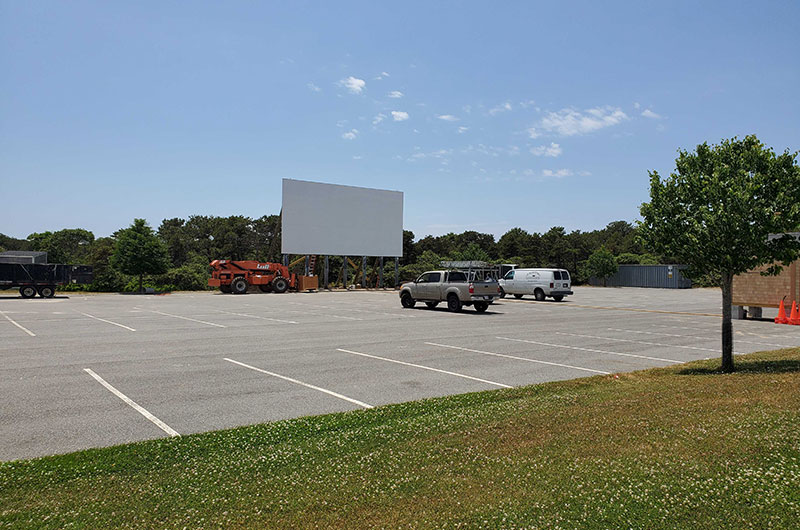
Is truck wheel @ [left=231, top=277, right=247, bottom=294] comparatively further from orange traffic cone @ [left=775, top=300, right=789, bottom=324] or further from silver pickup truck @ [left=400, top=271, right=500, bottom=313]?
orange traffic cone @ [left=775, top=300, right=789, bottom=324]

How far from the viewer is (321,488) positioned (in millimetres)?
4367

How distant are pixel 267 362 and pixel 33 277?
34.9m

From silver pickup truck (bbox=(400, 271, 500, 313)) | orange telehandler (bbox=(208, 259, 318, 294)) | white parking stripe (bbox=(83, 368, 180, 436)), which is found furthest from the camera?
orange telehandler (bbox=(208, 259, 318, 294))

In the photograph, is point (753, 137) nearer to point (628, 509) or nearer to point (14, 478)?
point (628, 509)

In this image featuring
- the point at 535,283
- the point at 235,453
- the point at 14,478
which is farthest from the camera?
the point at 535,283

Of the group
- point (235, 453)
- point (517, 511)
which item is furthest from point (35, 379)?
point (517, 511)

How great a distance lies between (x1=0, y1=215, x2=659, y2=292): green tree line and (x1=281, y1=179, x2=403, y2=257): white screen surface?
4.63m

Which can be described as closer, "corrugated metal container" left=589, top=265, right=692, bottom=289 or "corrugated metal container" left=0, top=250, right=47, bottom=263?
"corrugated metal container" left=0, top=250, right=47, bottom=263

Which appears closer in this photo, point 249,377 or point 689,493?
point 689,493

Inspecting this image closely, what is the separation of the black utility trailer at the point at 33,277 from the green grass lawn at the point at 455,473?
39249mm

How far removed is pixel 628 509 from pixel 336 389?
224 inches

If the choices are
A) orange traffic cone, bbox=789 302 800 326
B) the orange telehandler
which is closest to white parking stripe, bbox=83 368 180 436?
orange traffic cone, bbox=789 302 800 326

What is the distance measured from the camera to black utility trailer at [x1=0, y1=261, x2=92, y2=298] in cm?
3706

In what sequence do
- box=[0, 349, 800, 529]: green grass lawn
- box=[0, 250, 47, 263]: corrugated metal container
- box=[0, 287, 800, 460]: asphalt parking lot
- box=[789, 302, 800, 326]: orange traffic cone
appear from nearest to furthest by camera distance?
box=[0, 349, 800, 529]: green grass lawn
box=[0, 287, 800, 460]: asphalt parking lot
box=[789, 302, 800, 326]: orange traffic cone
box=[0, 250, 47, 263]: corrugated metal container
